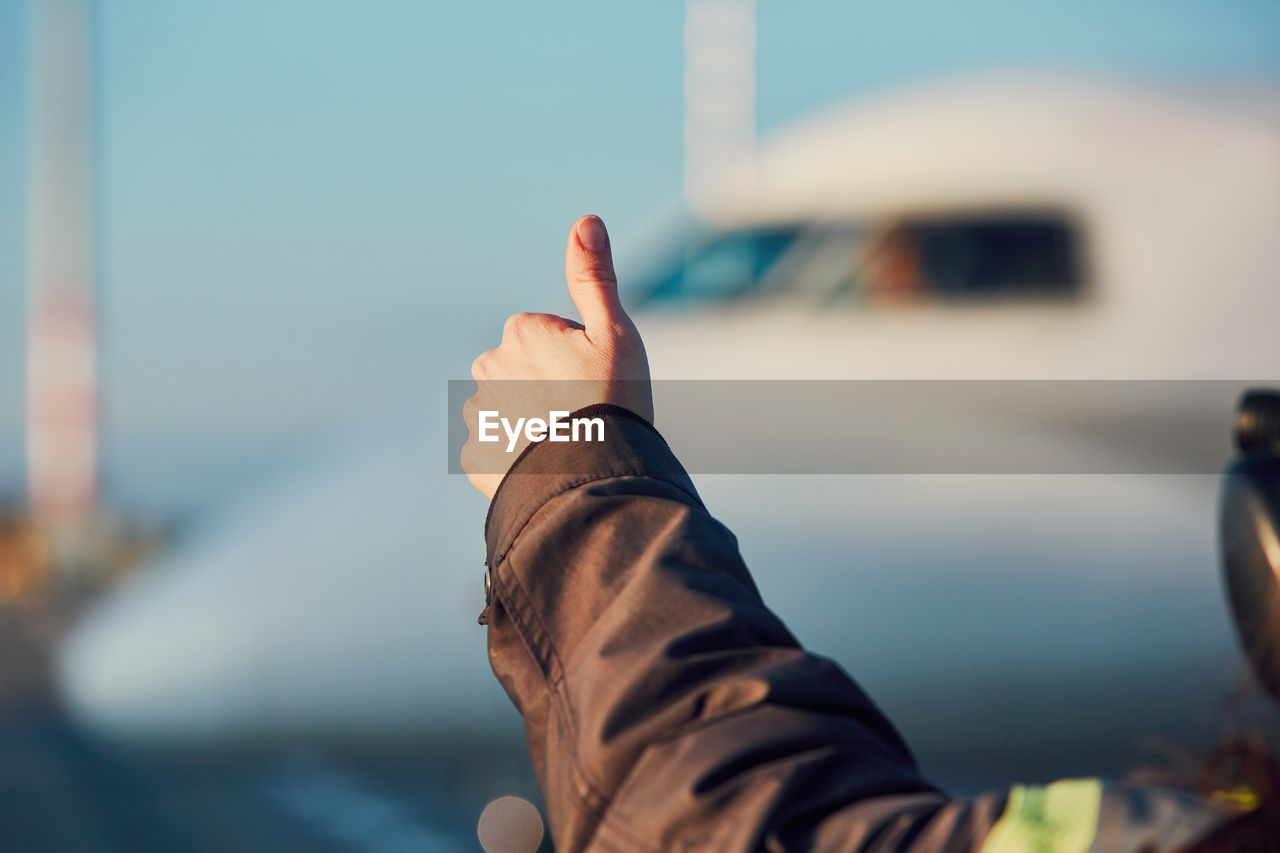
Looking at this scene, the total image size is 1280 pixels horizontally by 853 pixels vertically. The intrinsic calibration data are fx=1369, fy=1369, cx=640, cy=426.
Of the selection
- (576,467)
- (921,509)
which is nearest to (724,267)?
(921,509)

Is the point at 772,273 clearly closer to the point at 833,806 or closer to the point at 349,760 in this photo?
the point at 349,760

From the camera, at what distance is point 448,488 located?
3.13 meters

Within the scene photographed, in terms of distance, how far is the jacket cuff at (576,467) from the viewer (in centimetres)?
87

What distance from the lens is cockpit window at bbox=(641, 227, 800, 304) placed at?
3.84 meters

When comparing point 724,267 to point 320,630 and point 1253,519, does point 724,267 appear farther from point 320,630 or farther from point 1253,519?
point 1253,519

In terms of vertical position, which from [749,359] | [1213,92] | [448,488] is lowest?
[448,488]

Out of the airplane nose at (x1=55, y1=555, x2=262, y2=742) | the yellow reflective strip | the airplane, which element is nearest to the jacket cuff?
the yellow reflective strip

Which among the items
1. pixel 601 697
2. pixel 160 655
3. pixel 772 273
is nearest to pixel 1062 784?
pixel 601 697

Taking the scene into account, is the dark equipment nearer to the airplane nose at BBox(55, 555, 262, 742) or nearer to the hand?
the hand

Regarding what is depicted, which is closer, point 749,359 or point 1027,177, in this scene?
point 749,359

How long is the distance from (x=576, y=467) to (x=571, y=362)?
117 mm

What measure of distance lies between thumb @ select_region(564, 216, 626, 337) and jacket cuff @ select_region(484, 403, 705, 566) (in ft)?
0.30

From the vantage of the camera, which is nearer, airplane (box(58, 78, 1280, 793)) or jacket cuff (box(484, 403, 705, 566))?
jacket cuff (box(484, 403, 705, 566))

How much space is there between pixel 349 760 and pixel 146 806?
585 mm
